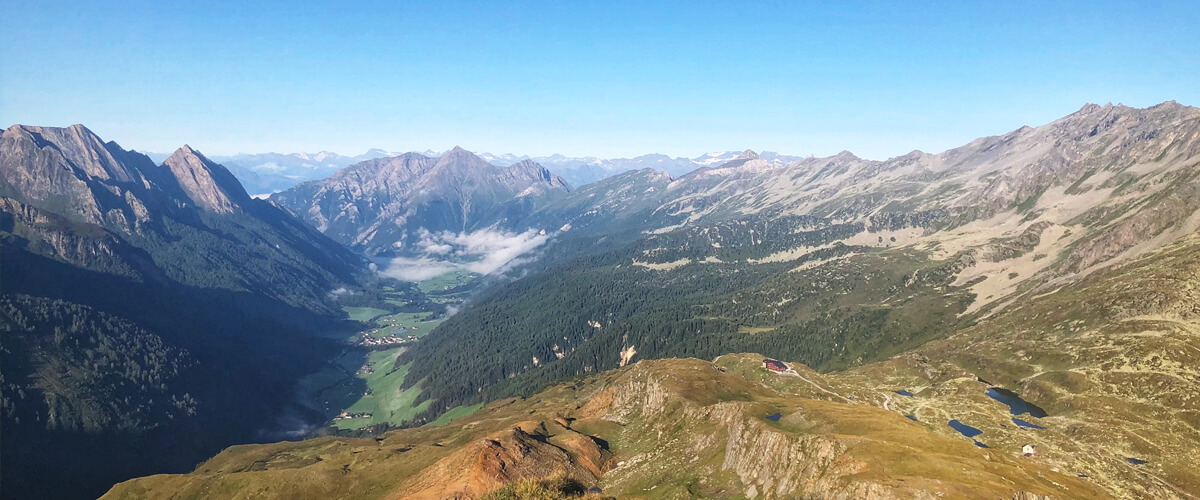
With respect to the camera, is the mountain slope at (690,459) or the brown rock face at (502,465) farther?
the brown rock face at (502,465)

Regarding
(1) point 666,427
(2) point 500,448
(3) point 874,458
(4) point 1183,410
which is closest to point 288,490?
(2) point 500,448

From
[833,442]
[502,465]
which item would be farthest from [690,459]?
[502,465]

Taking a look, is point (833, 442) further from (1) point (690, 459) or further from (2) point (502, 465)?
(2) point (502, 465)

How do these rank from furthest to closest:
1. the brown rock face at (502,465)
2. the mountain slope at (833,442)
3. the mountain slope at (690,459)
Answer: the brown rock face at (502,465) < the mountain slope at (833,442) < the mountain slope at (690,459)

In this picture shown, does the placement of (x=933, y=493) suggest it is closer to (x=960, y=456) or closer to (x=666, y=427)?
(x=960, y=456)

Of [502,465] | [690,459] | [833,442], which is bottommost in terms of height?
[690,459]

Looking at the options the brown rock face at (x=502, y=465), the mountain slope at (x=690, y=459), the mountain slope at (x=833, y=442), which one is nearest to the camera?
the mountain slope at (x=690, y=459)

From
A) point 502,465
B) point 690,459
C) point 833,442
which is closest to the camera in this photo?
point 833,442

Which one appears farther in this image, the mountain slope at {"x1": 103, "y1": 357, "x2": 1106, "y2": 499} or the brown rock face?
the brown rock face

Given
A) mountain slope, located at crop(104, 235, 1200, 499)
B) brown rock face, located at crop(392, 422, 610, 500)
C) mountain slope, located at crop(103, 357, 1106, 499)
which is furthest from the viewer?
brown rock face, located at crop(392, 422, 610, 500)

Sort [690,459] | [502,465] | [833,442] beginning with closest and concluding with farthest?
[833,442] < [502,465] < [690,459]

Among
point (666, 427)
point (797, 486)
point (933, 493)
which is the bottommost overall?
point (666, 427)
